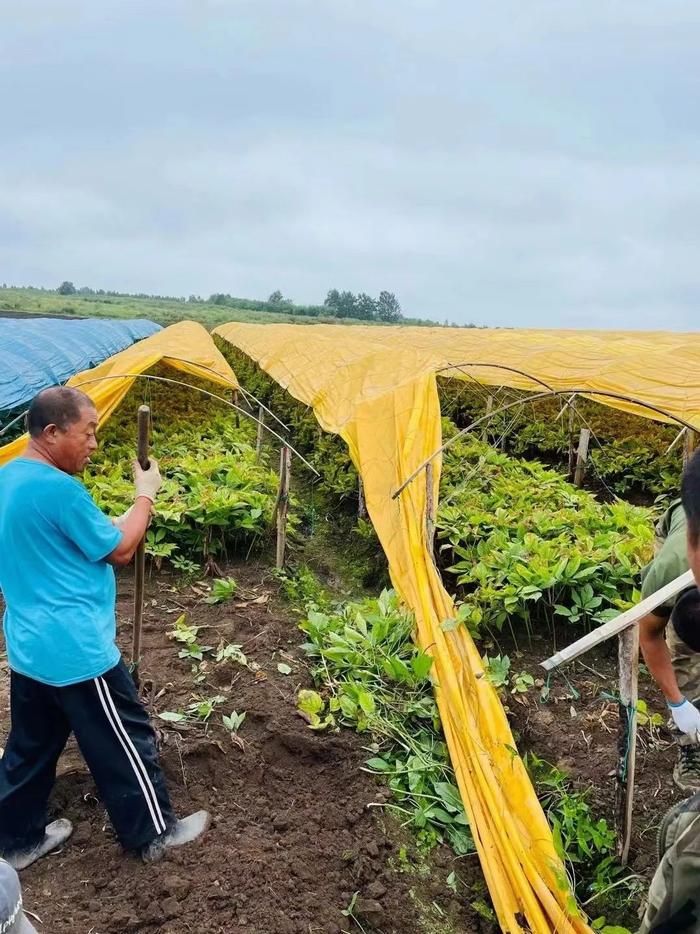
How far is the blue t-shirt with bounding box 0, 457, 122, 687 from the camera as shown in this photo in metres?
2.38

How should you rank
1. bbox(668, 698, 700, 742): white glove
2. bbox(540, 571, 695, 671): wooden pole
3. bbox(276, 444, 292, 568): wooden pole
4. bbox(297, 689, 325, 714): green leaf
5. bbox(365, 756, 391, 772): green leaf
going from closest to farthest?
bbox(540, 571, 695, 671): wooden pole → bbox(668, 698, 700, 742): white glove → bbox(365, 756, 391, 772): green leaf → bbox(297, 689, 325, 714): green leaf → bbox(276, 444, 292, 568): wooden pole

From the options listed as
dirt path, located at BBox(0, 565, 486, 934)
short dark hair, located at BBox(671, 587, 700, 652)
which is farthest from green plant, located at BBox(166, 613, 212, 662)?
short dark hair, located at BBox(671, 587, 700, 652)

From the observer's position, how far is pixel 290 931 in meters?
2.43

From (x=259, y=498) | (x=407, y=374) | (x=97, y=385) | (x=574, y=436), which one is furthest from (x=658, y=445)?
(x=97, y=385)

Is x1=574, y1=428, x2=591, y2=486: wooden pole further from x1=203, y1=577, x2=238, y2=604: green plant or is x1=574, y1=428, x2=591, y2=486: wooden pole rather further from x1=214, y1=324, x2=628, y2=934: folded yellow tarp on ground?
x1=203, y1=577, x2=238, y2=604: green plant

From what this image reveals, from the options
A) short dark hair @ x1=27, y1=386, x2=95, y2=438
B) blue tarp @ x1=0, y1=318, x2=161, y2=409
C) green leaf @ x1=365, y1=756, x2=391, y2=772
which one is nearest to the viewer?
short dark hair @ x1=27, y1=386, x2=95, y2=438

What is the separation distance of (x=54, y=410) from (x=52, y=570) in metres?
0.59

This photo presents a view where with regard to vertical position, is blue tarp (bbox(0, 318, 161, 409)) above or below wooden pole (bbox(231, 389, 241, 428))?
above

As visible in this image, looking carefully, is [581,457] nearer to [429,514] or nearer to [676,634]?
[429,514]

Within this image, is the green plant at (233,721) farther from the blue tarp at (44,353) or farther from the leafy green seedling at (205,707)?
the blue tarp at (44,353)

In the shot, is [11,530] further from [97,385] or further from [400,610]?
[97,385]

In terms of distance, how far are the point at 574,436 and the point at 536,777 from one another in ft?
22.1

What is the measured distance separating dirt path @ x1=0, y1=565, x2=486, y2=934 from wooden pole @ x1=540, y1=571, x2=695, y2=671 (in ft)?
4.20

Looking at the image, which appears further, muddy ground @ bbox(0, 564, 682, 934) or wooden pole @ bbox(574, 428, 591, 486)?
wooden pole @ bbox(574, 428, 591, 486)
